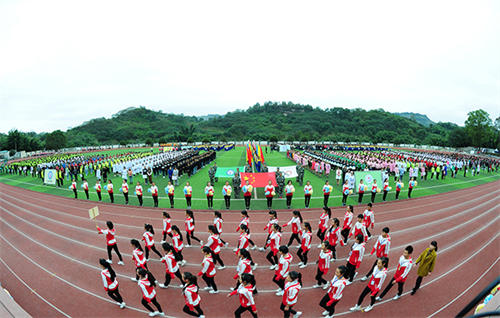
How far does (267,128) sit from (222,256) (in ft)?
281

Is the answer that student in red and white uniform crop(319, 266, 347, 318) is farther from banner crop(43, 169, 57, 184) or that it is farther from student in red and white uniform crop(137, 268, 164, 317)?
banner crop(43, 169, 57, 184)

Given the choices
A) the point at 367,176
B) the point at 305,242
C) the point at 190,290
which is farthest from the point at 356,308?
the point at 367,176

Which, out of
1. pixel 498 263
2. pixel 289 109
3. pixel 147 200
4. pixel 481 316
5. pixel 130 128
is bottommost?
pixel 498 263

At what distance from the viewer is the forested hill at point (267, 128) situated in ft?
233

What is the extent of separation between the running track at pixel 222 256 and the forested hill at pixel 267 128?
52667 millimetres

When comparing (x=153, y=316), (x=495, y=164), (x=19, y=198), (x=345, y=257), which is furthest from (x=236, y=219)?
(x=495, y=164)

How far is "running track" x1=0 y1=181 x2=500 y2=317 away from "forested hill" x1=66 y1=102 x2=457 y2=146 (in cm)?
5267

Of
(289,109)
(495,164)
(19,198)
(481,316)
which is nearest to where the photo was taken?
(481,316)

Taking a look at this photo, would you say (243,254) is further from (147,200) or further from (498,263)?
(147,200)

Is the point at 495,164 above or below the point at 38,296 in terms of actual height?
above

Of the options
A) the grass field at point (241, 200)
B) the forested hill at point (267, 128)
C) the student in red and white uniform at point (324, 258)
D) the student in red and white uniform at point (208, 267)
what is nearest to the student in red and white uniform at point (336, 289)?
the student in red and white uniform at point (324, 258)

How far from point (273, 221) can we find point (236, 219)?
4.00 meters

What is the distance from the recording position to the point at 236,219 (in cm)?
1067

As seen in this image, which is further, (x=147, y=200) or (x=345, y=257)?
(x=147, y=200)
